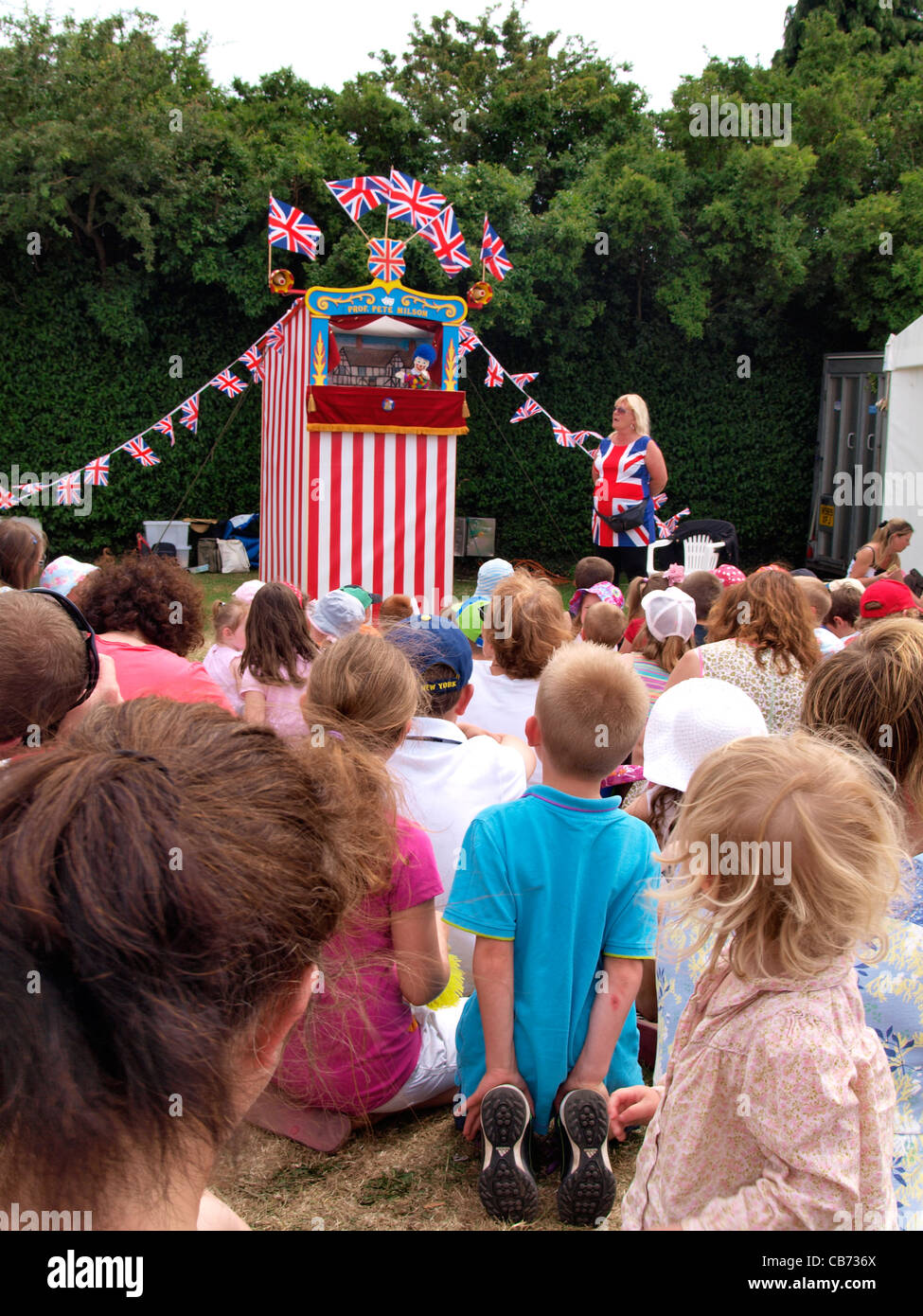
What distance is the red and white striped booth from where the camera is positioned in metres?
7.71

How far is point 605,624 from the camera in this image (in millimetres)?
4008

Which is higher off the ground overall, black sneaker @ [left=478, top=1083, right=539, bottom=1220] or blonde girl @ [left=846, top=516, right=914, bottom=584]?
blonde girl @ [left=846, top=516, right=914, bottom=584]

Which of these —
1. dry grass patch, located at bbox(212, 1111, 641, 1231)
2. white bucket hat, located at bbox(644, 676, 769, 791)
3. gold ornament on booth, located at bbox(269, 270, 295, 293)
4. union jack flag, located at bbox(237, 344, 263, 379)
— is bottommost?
dry grass patch, located at bbox(212, 1111, 641, 1231)

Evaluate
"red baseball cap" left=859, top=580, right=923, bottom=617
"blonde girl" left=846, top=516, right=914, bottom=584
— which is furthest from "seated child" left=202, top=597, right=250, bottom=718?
"blonde girl" left=846, top=516, right=914, bottom=584

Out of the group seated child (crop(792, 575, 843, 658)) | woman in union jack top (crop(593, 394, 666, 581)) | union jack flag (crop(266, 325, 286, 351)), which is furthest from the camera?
union jack flag (crop(266, 325, 286, 351))

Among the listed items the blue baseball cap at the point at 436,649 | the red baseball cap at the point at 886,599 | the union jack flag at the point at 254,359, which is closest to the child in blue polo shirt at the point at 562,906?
the blue baseball cap at the point at 436,649

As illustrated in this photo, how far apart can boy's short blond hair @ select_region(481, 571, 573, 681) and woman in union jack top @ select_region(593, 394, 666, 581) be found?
3337 millimetres

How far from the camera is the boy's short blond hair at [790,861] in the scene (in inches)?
50.2

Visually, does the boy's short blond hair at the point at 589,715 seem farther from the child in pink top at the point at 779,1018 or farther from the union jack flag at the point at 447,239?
the union jack flag at the point at 447,239

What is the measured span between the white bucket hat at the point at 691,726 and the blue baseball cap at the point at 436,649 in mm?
604

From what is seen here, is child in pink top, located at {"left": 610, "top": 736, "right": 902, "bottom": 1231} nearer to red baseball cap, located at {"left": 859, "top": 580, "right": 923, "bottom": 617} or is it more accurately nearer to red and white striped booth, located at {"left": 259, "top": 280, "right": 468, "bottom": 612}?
red baseball cap, located at {"left": 859, "top": 580, "right": 923, "bottom": 617}

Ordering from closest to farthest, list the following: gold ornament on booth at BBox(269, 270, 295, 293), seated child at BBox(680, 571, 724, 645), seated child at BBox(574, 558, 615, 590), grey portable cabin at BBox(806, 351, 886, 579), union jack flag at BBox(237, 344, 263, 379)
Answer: seated child at BBox(680, 571, 724, 645), seated child at BBox(574, 558, 615, 590), gold ornament on booth at BBox(269, 270, 295, 293), union jack flag at BBox(237, 344, 263, 379), grey portable cabin at BBox(806, 351, 886, 579)

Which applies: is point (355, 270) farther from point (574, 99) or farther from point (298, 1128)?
point (298, 1128)
